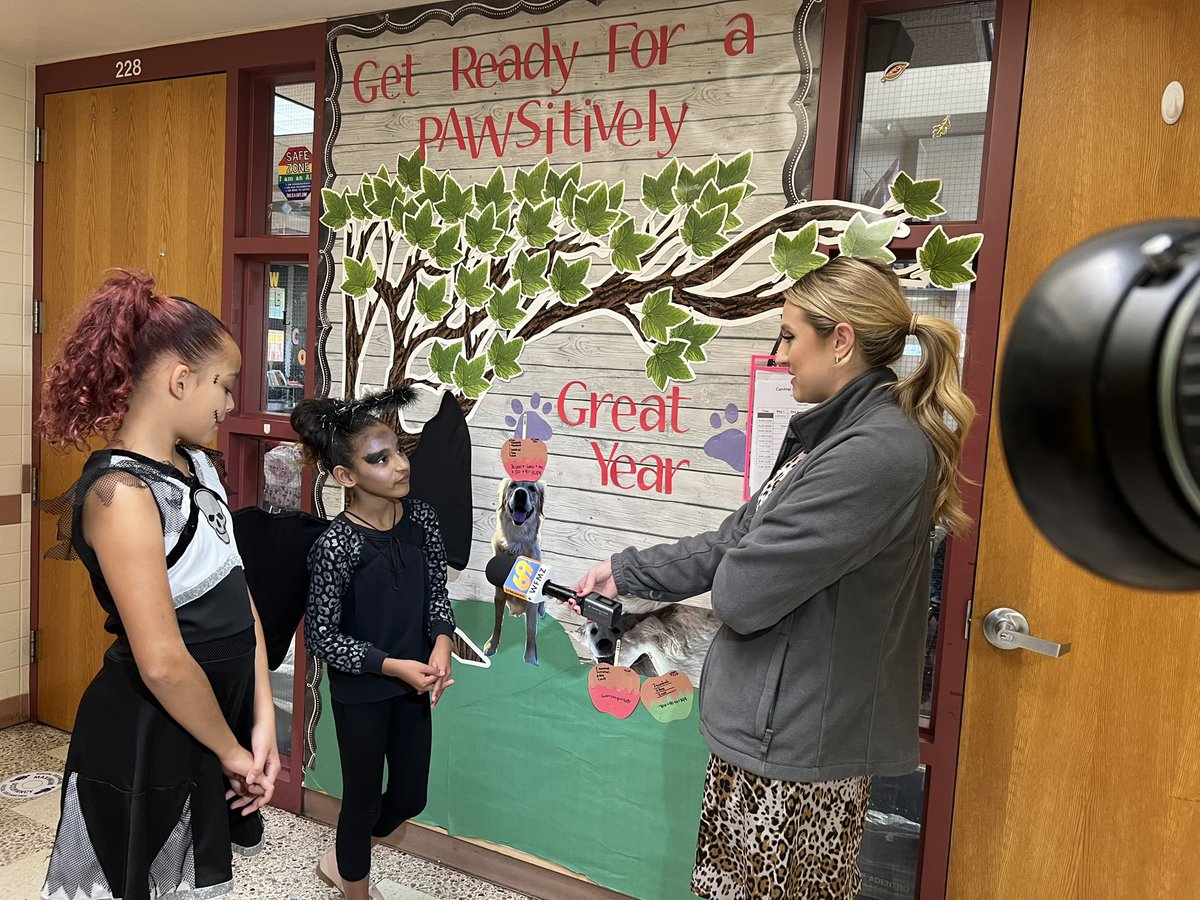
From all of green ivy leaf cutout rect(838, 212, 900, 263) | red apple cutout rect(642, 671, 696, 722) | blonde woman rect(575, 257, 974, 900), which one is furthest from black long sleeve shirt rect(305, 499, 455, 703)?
green ivy leaf cutout rect(838, 212, 900, 263)

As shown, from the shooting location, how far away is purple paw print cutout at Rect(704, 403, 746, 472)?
6.82 ft

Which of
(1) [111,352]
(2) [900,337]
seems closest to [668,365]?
(2) [900,337]

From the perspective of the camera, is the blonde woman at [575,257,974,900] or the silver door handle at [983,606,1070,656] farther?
the silver door handle at [983,606,1070,656]

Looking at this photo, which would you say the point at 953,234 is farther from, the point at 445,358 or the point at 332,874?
the point at 332,874

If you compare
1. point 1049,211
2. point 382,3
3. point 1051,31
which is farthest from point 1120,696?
point 382,3

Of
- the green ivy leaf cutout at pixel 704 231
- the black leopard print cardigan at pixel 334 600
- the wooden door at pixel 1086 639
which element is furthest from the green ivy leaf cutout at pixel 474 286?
the wooden door at pixel 1086 639

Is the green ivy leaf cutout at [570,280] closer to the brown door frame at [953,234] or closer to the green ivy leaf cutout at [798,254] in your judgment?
the green ivy leaf cutout at [798,254]

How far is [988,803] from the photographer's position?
6.30 feet

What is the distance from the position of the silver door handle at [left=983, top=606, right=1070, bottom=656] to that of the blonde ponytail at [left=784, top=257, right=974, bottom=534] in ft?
1.42

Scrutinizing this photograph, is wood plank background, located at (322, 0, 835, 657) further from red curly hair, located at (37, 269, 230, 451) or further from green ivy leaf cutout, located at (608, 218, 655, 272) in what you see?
red curly hair, located at (37, 269, 230, 451)

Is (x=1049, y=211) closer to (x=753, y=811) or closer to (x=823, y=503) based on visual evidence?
(x=823, y=503)

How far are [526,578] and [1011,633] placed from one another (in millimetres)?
1144

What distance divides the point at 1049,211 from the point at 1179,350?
1.68 metres

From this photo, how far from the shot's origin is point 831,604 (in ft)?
4.86
